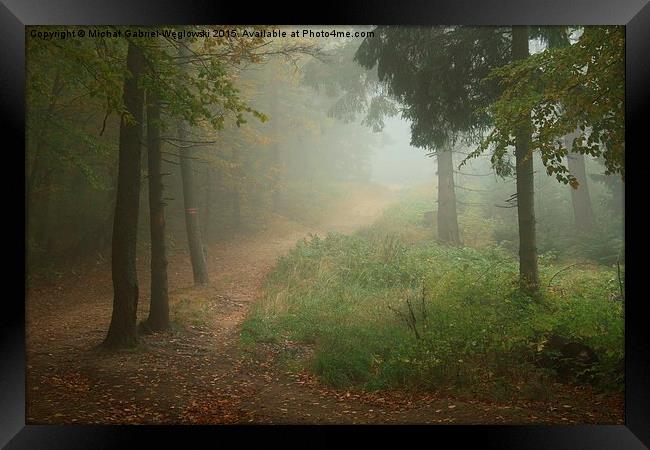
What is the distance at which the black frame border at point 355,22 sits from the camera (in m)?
4.64

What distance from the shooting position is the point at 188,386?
5.20 meters

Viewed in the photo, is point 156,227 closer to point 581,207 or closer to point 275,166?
point 275,166

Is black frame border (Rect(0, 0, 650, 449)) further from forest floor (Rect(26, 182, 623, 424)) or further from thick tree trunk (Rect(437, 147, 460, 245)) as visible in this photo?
thick tree trunk (Rect(437, 147, 460, 245))

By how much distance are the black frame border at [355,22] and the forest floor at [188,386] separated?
131 millimetres

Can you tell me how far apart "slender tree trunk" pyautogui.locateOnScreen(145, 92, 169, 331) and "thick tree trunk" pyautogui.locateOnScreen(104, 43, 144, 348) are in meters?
0.33

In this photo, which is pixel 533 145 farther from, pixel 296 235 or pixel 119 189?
pixel 119 189

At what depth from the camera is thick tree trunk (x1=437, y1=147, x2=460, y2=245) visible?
23.9ft

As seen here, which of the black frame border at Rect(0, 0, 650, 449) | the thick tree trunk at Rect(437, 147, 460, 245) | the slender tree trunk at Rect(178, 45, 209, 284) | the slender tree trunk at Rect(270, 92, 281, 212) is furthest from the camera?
the slender tree trunk at Rect(270, 92, 281, 212)

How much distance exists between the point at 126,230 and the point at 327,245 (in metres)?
3.03

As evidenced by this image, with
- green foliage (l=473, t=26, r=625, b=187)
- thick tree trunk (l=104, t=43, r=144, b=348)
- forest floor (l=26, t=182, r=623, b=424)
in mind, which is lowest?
forest floor (l=26, t=182, r=623, b=424)

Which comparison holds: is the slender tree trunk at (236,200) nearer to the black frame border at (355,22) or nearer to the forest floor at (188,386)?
the forest floor at (188,386)

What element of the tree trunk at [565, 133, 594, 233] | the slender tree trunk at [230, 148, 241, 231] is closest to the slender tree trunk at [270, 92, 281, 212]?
the slender tree trunk at [230, 148, 241, 231]

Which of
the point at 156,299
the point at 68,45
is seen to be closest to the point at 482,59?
the point at 68,45

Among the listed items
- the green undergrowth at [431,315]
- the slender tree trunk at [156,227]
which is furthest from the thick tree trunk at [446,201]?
the slender tree trunk at [156,227]
